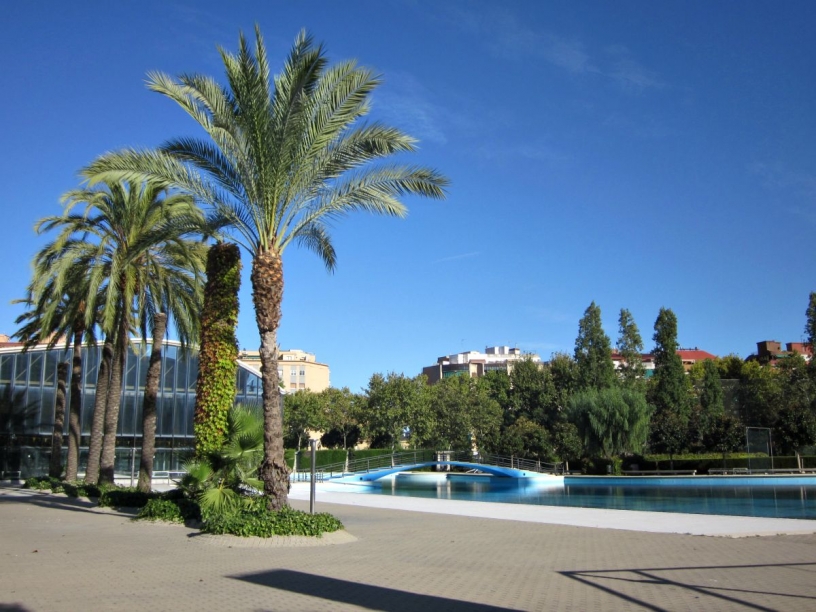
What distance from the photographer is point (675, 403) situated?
58.5m

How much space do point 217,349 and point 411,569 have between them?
Result: 27.5ft

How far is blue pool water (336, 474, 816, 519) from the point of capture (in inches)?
948

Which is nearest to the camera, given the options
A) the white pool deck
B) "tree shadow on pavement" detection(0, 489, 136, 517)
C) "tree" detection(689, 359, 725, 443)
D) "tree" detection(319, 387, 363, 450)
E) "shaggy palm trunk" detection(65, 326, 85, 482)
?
the white pool deck

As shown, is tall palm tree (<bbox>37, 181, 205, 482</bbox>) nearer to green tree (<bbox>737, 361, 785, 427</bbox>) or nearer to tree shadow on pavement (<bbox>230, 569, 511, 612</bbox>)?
tree shadow on pavement (<bbox>230, 569, 511, 612</bbox>)

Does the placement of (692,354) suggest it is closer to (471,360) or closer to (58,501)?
(471,360)

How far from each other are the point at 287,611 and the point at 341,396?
2591 inches

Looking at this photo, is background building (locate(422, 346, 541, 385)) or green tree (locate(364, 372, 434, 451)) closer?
green tree (locate(364, 372, 434, 451))

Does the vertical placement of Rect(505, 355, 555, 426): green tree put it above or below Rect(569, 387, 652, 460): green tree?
above

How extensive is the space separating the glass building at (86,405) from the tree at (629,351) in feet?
115

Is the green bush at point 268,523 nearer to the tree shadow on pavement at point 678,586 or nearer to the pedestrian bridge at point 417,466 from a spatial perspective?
the tree shadow on pavement at point 678,586

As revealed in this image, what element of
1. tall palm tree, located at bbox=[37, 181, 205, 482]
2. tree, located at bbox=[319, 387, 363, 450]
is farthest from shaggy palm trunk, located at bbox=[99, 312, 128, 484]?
tree, located at bbox=[319, 387, 363, 450]

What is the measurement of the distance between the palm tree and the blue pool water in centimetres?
1419

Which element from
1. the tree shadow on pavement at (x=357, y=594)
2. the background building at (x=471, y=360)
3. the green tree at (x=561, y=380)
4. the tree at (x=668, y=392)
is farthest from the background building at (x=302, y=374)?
the tree shadow on pavement at (x=357, y=594)

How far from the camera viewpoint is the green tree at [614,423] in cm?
5044
